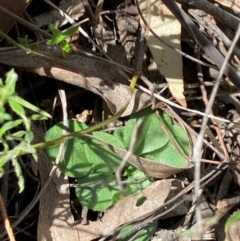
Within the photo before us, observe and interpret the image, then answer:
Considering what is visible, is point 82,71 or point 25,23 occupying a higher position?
point 25,23

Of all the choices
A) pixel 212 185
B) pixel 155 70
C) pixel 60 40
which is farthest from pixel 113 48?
pixel 212 185

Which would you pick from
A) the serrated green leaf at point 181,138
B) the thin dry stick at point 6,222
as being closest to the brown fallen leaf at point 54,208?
the thin dry stick at point 6,222

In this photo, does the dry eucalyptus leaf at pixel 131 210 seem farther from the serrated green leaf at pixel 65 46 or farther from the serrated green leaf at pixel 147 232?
the serrated green leaf at pixel 65 46

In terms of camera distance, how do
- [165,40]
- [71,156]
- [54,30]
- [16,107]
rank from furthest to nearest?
[165,40] < [71,156] < [54,30] < [16,107]

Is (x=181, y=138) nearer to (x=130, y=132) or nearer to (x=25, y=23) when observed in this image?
(x=130, y=132)

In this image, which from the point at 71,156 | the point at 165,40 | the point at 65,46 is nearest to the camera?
the point at 65,46

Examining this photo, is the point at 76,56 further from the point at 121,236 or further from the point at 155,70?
the point at 121,236

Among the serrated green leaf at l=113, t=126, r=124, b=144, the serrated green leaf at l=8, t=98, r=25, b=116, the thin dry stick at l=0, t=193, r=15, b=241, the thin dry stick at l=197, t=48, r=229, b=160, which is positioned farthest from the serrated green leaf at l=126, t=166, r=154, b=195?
the serrated green leaf at l=8, t=98, r=25, b=116

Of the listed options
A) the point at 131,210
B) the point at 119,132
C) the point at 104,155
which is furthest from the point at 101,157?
the point at 131,210
